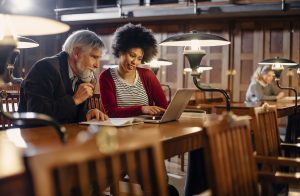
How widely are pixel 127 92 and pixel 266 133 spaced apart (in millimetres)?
1145

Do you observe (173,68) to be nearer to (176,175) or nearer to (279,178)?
(176,175)

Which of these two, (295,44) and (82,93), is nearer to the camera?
(82,93)

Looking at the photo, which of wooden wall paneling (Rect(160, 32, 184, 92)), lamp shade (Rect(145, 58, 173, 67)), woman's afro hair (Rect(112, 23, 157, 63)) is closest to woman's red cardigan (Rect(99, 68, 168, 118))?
woman's afro hair (Rect(112, 23, 157, 63))

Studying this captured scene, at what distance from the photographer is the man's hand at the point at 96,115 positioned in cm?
270

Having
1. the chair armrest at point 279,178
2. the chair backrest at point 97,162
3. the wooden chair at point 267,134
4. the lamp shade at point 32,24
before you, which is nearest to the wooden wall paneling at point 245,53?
the wooden chair at point 267,134

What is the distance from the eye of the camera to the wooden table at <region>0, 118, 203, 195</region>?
1298 millimetres

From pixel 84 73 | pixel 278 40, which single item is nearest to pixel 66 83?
pixel 84 73

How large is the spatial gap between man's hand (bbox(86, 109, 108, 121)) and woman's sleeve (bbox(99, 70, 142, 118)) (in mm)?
362

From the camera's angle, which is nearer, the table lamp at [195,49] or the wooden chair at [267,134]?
the wooden chair at [267,134]

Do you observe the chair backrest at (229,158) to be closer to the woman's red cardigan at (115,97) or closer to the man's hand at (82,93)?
the man's hand at (82,93)

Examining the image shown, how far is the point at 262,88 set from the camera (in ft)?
23.2

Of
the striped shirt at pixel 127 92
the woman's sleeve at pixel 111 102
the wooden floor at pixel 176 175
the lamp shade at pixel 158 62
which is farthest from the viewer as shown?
the lamp shade at pixel 158 62

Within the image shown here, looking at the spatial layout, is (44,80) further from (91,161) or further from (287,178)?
(91,161)

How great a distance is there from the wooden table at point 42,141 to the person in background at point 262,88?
418cm
